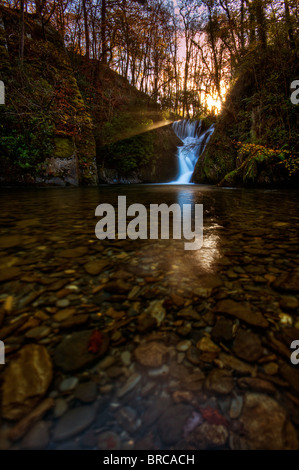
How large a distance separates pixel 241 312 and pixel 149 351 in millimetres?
552

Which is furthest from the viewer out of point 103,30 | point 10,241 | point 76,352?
point 103,30

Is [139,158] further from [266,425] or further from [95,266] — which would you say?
[266,425]

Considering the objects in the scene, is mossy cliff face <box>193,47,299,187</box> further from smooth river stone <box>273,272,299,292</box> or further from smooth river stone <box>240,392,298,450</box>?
smooth river stone <box>240,392,298,450</box>

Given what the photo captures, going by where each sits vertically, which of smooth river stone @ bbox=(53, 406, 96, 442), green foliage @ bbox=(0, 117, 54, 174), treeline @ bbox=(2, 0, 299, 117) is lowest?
smooth river stone @ bbox=(53, 406, 96, 442)

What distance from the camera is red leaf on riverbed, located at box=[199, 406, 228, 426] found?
648mm

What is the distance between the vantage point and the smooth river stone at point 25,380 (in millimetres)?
657

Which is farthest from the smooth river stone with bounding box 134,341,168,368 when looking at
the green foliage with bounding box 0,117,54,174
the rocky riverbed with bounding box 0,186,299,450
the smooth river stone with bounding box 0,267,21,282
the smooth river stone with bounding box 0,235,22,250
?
the green foliage with bounding box 0,117,54,174

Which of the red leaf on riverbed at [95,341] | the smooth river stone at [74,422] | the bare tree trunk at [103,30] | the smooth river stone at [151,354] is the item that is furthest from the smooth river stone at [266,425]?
the bare tree trunk at [103,30]

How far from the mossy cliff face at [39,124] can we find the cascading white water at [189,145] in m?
6.43

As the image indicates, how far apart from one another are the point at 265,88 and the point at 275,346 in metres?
10.1

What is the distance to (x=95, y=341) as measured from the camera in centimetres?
94

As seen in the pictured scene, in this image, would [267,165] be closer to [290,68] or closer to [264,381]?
[290,68]

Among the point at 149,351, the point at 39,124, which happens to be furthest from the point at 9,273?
the point at 39,124

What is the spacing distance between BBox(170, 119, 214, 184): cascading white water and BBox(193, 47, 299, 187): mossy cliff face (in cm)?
216
